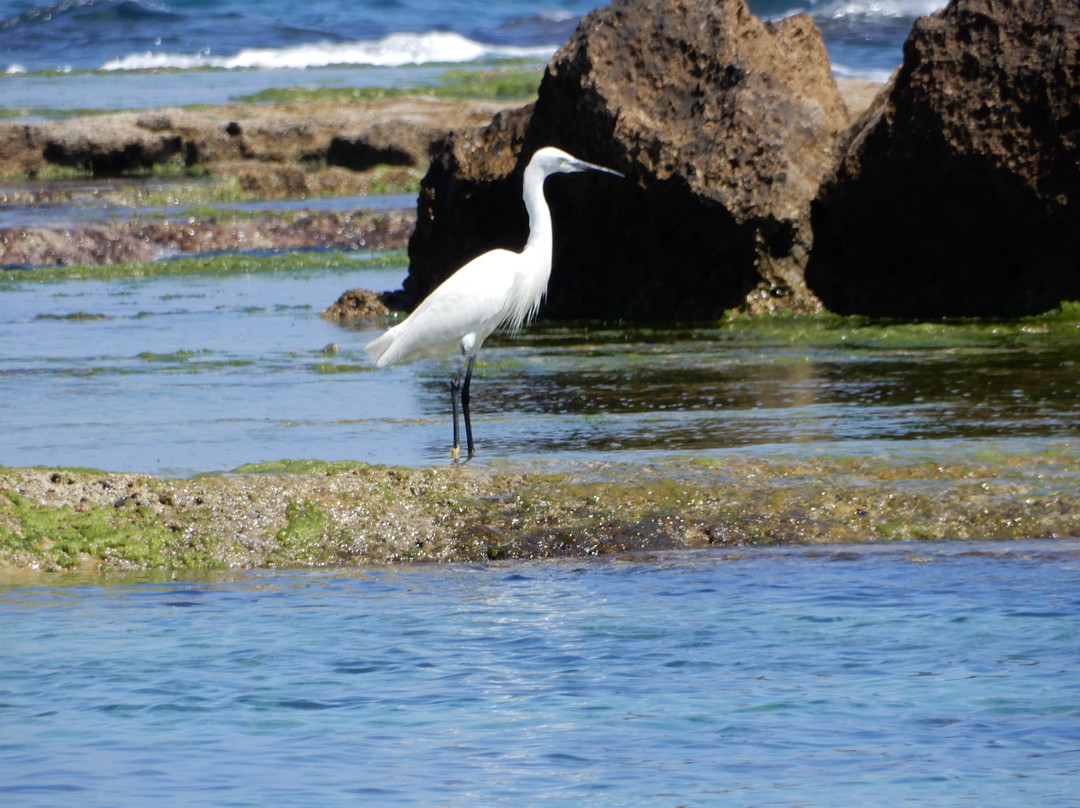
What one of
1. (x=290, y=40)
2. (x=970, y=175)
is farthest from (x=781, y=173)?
(x=290, y=40)

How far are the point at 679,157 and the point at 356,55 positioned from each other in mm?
48223

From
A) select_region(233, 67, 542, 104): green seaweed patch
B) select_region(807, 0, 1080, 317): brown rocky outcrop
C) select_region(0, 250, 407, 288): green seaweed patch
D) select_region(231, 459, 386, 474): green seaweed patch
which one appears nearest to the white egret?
select_region(231, 459, 386, 474): green seaweed patch

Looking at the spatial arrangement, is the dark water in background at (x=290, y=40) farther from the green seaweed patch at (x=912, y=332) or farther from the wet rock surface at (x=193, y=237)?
the green seaweed patch at (x=912, y=332)

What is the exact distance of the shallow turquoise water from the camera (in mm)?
3852

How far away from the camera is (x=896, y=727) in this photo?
413 centimetres

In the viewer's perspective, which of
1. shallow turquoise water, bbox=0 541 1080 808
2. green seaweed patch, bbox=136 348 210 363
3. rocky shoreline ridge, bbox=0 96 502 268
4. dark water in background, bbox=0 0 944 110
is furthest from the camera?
dark water in background, bbox=0 0 944 110

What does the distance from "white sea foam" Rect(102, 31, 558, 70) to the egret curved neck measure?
154 feet

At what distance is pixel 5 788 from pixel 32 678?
903 mm

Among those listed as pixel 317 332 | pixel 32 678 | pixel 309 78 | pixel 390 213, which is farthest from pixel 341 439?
pixel 309 78

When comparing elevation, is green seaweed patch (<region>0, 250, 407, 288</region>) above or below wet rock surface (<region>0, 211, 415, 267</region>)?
below

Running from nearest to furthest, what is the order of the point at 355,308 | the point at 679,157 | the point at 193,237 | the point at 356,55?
the point at 679,157 → the point at 355,308 → the point at 193,237 → the point at 356,55

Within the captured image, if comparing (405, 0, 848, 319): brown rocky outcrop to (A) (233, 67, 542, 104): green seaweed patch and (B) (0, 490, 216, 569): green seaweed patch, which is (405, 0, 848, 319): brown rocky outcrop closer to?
(B) (0, 490, 216, 569): green seaweed patch

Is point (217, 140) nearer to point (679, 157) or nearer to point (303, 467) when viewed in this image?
point (679, 157)

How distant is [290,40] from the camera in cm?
6009
